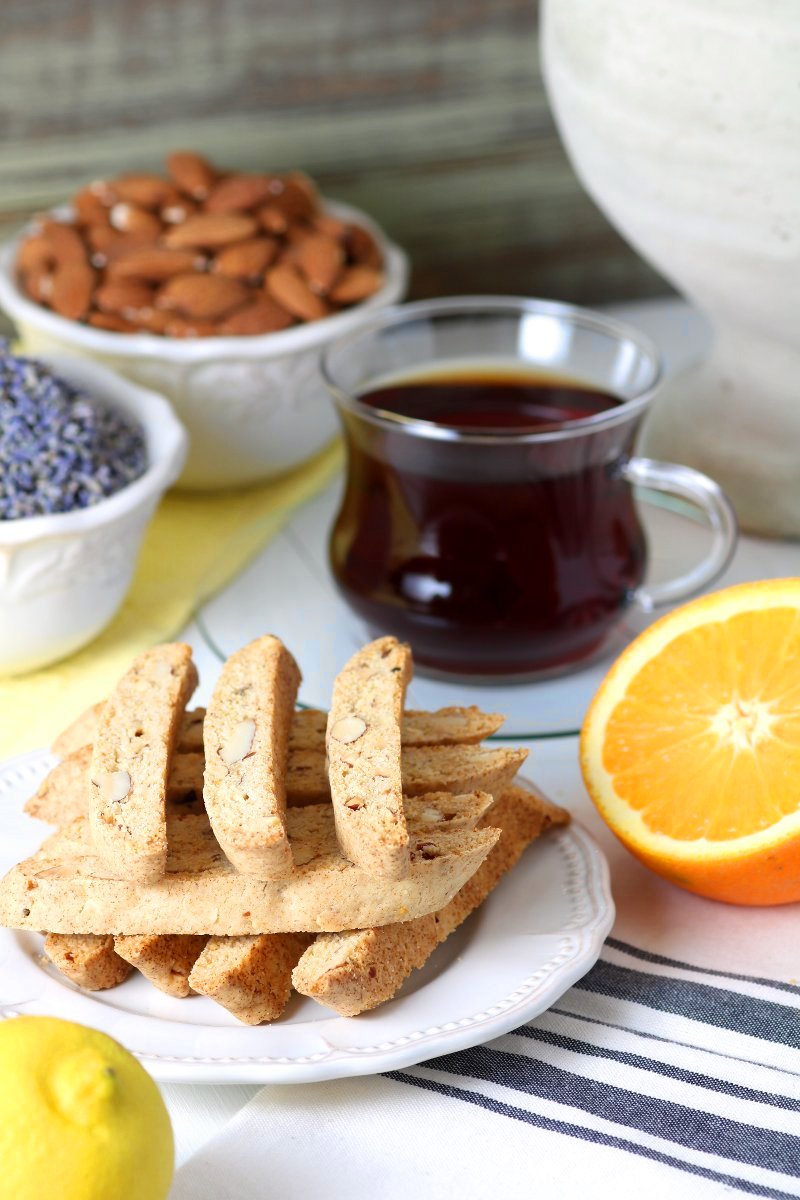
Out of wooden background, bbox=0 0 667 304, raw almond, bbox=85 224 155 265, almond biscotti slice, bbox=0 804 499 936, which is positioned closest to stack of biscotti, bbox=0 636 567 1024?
almond biscotti slice, bbox=0 804 499 936

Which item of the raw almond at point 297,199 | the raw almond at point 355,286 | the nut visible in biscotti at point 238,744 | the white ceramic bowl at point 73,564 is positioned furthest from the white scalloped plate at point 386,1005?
the raw almond at point 297,199

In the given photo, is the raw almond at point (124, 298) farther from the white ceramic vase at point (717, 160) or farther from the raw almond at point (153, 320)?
the white ceramic vase at point (717, 160)

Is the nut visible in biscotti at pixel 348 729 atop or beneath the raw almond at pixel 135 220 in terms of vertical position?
beneath

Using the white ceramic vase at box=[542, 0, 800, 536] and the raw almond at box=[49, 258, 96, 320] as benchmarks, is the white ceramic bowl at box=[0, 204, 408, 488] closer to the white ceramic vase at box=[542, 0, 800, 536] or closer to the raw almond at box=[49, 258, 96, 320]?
the raw almond at box=[49, 258, 96, 320]

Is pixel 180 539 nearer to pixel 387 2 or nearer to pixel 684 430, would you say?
pixel 684 430

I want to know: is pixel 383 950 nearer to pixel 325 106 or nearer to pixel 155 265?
pixel 155 265

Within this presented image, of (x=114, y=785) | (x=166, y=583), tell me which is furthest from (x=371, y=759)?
(x=166, y=583)

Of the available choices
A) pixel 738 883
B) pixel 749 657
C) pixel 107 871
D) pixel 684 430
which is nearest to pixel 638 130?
pixel 684 430

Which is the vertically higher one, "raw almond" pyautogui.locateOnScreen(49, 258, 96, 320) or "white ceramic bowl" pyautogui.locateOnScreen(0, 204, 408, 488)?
"raw almond" pyautogui.locateOnScreen(49, 258, 96, 320)
